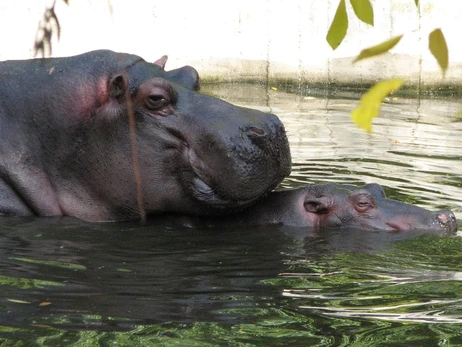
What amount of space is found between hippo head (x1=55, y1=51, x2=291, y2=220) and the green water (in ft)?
0.80

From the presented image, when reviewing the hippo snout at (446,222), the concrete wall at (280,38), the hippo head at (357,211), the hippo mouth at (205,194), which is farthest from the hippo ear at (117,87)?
the concrete wall at (280,38)

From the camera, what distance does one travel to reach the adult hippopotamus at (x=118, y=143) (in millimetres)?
5141

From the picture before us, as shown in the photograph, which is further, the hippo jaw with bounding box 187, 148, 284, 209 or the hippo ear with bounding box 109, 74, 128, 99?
the hippo ear with bounding box 109, 74, 128, 99

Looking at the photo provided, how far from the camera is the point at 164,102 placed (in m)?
5.30

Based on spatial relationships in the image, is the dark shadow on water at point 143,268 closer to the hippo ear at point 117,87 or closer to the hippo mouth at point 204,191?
the hippo mouth at point 204,191

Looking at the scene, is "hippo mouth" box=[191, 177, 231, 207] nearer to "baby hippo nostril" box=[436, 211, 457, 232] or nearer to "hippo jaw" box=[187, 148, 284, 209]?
"hippo jaw" box=[187, 148, 284, 209]

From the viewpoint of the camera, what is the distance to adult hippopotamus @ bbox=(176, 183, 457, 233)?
5828mm

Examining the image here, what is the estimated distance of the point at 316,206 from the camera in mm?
5902

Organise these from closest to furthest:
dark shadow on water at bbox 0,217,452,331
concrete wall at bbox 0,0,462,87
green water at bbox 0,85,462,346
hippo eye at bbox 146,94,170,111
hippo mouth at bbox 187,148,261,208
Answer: green water at bbox 0,85,462,346, dark shadow on water at bbox 0,217,452,331, hippo mouth at bbox 187,148,261,208, hippo eye at bbox 146,94,170,111, concrete wall at bbox 0,0,462,87

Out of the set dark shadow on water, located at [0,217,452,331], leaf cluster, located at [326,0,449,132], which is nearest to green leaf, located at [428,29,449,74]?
leaf cluster, located at [326,0,449,132]

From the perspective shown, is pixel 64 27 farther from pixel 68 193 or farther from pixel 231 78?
pixel 68 193

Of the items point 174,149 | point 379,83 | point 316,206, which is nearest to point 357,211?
point 316,206

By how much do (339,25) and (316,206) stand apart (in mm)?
4205

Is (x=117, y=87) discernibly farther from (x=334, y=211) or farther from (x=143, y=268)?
(x=334, y=211)
